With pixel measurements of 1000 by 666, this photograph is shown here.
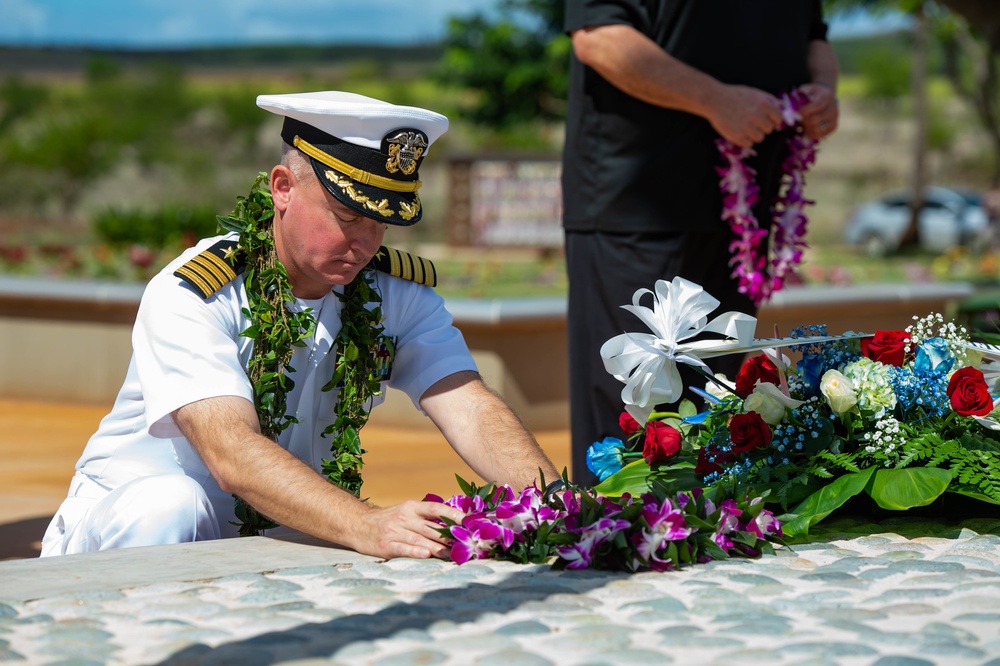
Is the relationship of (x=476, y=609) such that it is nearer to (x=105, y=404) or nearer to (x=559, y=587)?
(x=559, y=587)

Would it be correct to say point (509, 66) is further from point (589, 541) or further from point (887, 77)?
point (887, 77)

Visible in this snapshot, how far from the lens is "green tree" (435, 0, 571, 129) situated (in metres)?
29.8

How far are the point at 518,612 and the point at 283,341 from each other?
38.1 inches

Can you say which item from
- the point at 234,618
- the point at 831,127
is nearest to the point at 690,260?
the point at 831,127

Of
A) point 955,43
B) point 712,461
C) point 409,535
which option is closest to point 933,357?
point 712,461

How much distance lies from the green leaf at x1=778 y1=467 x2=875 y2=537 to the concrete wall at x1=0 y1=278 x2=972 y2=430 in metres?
4.43

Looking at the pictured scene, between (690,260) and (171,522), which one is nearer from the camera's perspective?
(171,522)

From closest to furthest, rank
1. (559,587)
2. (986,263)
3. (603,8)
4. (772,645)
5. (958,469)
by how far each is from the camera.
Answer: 1. (772,645)
2. (559,587)
3. (958,469)
4. (603,8)
5. (986,263)

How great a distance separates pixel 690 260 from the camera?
13.7 ft

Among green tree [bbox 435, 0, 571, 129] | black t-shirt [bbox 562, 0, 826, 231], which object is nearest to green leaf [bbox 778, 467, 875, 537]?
black t-shirt [bbox 562, 0, 826, 231]

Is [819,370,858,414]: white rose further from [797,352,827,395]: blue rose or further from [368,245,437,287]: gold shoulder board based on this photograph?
[368,245,437,287]: gold shoulder board

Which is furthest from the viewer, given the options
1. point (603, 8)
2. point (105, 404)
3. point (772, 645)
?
point (105, 404)

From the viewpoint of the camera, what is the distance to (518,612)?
8.63 feet

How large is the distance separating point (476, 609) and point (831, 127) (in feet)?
7.15
